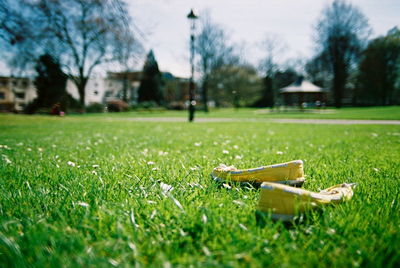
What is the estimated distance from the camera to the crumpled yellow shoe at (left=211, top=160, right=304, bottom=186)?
78.7 inches

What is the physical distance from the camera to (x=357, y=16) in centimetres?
3092

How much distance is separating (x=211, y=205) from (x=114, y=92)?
119 ft

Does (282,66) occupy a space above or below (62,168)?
above

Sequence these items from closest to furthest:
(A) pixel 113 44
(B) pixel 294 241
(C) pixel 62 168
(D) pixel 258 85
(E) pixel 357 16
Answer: (B) pixel 294 241, (C) pixel 62 168, (A) pixel 113 44, (E) pixel 357 16, (D) pixel 258 85

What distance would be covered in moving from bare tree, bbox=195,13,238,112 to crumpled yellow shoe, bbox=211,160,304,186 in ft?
121

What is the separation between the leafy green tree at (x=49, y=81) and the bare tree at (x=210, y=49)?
77.2 feet

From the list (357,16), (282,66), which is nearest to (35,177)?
(357,16)

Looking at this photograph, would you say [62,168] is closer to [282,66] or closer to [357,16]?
[357,16]

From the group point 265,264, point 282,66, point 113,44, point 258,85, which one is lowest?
point 265,264

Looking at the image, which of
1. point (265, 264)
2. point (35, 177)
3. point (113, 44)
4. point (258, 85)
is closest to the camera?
point (265, 264)

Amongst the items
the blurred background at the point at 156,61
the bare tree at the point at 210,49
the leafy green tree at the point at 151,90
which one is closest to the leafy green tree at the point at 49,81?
the blurred background at the point at 156,61

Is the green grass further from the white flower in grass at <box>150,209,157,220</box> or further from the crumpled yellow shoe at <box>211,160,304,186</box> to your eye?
the white flower in grass at <box>150,209,157,220</box>

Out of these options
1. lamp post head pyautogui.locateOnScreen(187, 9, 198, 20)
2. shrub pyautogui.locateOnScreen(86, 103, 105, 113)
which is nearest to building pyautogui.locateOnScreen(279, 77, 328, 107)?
lamp post head pyautogui.locateOnScreen(187, 9, 198, 20)

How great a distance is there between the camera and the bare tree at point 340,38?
106 ft
